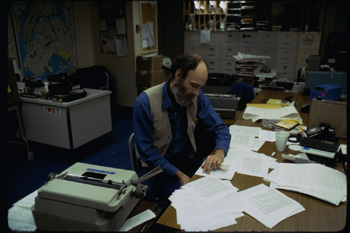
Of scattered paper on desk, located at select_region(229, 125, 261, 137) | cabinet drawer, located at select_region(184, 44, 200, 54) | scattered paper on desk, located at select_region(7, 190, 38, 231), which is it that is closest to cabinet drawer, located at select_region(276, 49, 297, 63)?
cabinet drawer, located at select_region(184, 44, 200, 54)

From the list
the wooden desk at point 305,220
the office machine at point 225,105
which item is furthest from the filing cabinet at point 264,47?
the wooden desk at point 305,220

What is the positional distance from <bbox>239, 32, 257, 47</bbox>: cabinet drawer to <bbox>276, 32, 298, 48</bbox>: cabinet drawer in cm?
52

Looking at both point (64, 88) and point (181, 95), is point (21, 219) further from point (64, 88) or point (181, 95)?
point (64, 88)

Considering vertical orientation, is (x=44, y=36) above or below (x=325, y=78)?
above

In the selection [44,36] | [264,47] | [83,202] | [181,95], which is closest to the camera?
[83,202]

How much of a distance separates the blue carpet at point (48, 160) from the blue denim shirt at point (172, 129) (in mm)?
1377

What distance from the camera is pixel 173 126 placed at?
6.37 feet

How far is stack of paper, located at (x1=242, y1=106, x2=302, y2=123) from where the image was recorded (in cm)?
244

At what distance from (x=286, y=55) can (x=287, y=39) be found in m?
0.35

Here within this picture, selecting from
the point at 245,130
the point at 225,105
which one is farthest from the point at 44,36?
the point at 245,130

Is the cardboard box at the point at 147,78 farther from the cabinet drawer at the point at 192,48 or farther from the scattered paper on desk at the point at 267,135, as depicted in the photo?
the scattered paper on desk at the point at 267,135

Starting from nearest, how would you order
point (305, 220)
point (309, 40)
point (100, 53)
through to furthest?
point (305, 220)
point (100, 53)
point (309, 40)

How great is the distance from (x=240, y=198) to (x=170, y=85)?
921mm

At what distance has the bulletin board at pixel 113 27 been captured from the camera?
509 centimetres
